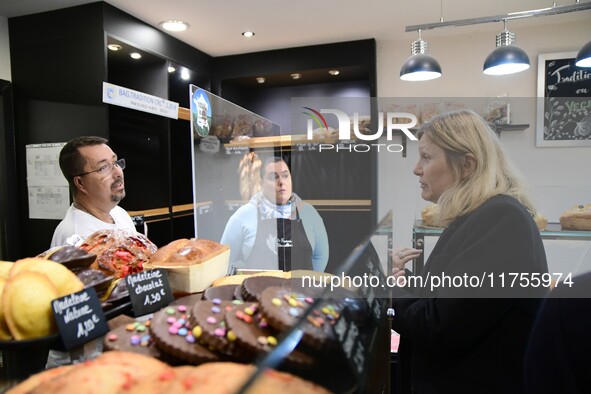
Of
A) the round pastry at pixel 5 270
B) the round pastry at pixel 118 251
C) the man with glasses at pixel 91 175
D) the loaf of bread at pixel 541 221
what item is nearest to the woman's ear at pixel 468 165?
the loaf of bread at pixel 541 221

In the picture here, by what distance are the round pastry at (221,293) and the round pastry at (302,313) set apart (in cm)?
18

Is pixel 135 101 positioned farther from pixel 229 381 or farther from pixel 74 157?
pixel 229 381

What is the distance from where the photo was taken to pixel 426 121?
1.06 metres

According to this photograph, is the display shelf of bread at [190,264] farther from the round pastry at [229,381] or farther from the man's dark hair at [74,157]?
the man's dark hair at [74,157]

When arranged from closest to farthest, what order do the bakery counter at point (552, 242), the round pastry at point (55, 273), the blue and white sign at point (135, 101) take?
1. the round pastry at point (55, 273)
2. the bakery counter at point (552, 242)
3. the blue and white sign at point (135, 101)

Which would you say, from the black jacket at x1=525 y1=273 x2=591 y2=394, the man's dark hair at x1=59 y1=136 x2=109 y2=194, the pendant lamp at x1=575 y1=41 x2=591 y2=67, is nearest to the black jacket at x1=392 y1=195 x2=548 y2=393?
the black jacket at x1=525 y1=273 x2=591 y2=394

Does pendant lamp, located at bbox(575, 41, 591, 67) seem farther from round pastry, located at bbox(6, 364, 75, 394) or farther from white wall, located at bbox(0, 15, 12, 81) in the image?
white wall, located at bbox(0, 15, 12, 81)

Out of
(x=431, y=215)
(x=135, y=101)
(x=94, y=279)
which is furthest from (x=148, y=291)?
(x=135, y=101)

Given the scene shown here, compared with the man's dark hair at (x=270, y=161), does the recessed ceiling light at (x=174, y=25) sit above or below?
above

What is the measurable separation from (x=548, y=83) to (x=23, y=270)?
13.1 ft

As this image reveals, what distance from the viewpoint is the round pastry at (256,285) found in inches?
31.9

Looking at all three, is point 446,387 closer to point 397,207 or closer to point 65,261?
point 397,207

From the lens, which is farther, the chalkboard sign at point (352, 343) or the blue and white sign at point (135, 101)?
the blue and white sign at point (135, 101)

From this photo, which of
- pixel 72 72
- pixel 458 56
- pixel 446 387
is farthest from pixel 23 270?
pixel 458 56
